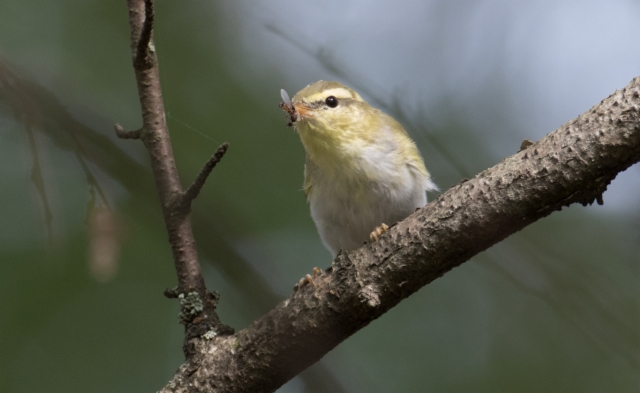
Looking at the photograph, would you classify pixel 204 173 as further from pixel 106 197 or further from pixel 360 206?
pixel 360 206

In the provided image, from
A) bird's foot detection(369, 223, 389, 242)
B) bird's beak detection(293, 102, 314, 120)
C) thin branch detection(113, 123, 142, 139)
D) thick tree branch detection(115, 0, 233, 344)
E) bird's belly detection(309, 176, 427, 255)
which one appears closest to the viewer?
bird's foot detection(369, 223, 389, 242)

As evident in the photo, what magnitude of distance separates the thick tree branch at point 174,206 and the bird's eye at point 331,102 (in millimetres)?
1082

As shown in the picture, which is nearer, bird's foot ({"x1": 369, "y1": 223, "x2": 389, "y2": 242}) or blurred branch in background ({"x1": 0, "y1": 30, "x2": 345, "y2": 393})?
bird's foot ({"x1": 369, "y1": 223, "x2": 389, "y2": 242})

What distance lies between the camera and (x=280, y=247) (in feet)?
13.4

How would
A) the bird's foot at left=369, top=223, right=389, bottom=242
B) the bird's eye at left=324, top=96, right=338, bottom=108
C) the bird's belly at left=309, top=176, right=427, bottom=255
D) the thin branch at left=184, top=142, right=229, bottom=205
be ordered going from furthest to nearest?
the bird's eye at left=324, top=96, right=338, bottom=108 → the bird's belly at left=309, top=176, right=427, bottom=255 → the bird's foot at left=369, top=223, right=389, bottom=242 → the thin branch at left=184, top=142, right=229, bottom=205

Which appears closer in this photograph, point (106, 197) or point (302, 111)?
point (106, 197)

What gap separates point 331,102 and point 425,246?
166 centimetres

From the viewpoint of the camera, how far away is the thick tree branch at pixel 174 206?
2.34 m

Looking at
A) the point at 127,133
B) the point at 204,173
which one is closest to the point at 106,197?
the point at 127,133

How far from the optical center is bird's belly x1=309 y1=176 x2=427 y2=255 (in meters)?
2.96

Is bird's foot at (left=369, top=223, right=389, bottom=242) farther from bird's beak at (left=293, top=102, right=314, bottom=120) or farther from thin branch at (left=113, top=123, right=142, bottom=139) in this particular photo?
thin branch at (left=113, top=123, right=142, bottom=139)

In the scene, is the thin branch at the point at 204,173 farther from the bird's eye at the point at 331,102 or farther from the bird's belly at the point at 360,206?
the bird's eye at the point at 331,102

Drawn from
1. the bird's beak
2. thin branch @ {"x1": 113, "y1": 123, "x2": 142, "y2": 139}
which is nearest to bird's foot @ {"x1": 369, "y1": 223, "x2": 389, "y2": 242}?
the bird's beak

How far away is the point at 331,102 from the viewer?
3309 millimetres
